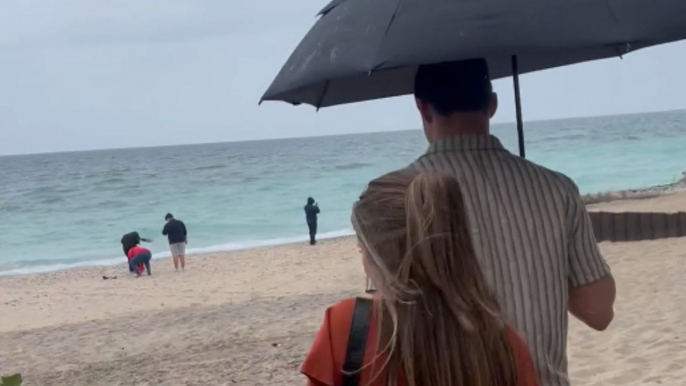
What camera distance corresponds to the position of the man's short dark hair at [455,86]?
2121 mm

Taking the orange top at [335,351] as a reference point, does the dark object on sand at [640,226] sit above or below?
below

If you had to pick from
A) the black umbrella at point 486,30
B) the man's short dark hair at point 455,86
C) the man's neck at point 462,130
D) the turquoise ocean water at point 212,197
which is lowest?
the turquoise ocean water at point 212,197

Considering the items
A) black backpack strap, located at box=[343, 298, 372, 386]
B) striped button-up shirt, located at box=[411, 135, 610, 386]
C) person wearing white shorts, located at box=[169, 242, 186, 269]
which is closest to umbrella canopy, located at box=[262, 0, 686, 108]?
striped button-up shirt, located at box=[411, 135, 610, 386]

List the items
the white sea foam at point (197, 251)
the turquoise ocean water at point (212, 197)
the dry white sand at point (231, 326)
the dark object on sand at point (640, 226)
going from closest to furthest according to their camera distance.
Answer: the dry white sand at point (231, 326) → the dark object on sand at point (640, 226) → the white sea foam at point (197, 251) → the turquoise ocean water at point (212, 197)

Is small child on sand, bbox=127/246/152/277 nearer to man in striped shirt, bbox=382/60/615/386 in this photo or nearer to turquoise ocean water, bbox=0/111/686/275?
turquoise ocean water, bbox=0/111/686/275

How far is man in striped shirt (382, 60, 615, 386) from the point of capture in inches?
79.7

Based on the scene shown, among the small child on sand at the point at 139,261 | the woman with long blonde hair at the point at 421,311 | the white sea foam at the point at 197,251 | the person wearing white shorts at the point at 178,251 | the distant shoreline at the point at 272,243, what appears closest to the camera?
the woman with long blonde hair at the point at 421,311

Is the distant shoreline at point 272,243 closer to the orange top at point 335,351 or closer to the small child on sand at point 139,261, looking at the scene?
the small child on sand at point 139,261

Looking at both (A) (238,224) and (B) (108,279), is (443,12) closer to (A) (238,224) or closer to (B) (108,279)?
(B) (108,279)

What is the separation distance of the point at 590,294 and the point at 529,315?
0.18 m

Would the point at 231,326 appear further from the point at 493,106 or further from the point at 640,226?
the point at 493,106

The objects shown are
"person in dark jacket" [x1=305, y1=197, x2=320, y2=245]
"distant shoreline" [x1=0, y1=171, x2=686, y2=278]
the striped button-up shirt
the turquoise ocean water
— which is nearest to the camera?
the striped button-up shirt

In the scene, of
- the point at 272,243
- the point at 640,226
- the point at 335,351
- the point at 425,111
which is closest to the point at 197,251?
the point at 272,243

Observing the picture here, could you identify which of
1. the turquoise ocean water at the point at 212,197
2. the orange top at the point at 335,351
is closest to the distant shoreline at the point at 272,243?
the turquoise ocean water at the point at 212,197
